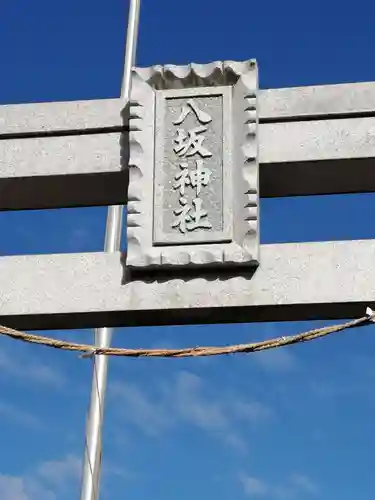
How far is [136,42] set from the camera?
23.9ft

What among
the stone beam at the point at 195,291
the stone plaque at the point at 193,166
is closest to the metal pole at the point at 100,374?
the stone plaque at the point at 193,166

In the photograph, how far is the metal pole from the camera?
664 cm

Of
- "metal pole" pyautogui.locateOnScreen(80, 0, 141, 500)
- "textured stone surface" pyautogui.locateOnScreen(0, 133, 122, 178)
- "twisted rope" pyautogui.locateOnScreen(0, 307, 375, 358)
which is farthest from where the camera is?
"metal pole" pyautogui.locateOnScreen(80, 0, 141, 500)

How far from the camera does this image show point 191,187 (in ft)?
13.2

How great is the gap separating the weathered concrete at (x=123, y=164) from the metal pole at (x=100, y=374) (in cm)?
206

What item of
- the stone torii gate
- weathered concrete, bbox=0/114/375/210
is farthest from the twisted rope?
weathered concrete, bbox=0/114/375/210

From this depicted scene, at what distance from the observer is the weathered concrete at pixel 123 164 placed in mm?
4078

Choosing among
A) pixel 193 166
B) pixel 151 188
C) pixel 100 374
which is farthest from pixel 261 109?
pixel 100 374

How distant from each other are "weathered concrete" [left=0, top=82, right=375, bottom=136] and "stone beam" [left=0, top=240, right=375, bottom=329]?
0.67 meters

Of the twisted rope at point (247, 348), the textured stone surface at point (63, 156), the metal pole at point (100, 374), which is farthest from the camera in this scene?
the metal pole at point (100, 374)

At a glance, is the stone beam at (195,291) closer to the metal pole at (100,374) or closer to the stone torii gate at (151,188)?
the stone torii gate at (151,188)

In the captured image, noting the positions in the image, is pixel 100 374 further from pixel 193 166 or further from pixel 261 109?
pixel 261 109

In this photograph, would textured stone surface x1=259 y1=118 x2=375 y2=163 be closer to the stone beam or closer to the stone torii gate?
the stone torii gate

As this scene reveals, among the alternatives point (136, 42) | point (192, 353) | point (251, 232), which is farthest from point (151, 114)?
point (136, 42)
